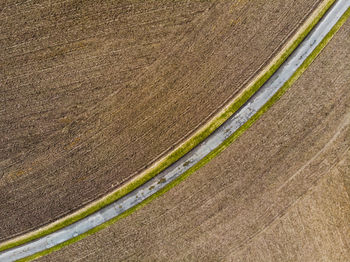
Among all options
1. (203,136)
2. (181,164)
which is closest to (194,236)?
(181,164)

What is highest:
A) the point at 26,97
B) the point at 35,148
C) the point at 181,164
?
the point at 26,97

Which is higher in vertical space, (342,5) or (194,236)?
(342,5)

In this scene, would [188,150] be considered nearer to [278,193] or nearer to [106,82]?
[278,193]

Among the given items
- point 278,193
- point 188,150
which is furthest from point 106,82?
point 278,193

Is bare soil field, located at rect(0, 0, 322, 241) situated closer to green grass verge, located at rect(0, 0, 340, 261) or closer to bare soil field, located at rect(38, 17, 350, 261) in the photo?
green grass verge, located at rect(0, 0, 340, 261)

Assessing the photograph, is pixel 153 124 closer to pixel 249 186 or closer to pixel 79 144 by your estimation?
pixel 79 144
